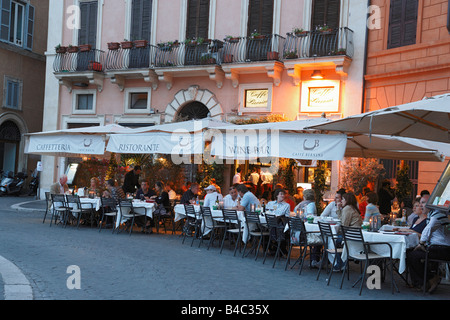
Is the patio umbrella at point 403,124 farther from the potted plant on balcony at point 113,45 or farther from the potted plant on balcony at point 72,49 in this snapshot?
the potted plant on balcony at point 72,49

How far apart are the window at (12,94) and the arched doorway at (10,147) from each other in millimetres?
923

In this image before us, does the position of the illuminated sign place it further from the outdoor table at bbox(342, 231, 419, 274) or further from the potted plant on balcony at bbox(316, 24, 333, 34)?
the outdoor table at bbox(342, 231, 419, 274)

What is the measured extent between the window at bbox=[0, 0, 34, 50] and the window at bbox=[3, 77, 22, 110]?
1.84 m

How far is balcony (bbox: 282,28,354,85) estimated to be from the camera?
17094 millimetres

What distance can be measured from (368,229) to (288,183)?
905cm

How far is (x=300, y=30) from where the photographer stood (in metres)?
17.9

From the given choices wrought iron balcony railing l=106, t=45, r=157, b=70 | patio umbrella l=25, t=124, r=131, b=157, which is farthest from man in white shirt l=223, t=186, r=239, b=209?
wrought iron balcony railing l=106, t=45, r=157, b=70

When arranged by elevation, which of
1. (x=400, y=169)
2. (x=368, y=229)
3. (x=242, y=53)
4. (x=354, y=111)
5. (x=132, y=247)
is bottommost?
(x=132, y=247)

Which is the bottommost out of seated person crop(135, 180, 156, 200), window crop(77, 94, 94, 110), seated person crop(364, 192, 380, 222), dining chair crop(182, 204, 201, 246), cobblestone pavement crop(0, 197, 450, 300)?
cobblestone pavement crop(0, 197, 450, 300)

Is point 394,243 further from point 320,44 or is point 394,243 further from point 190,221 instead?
point 320,44

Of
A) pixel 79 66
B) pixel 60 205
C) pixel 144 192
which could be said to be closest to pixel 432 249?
pixel 144 192

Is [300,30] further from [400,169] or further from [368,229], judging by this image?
[368,229]

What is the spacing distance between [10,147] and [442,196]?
24519 millimetres
